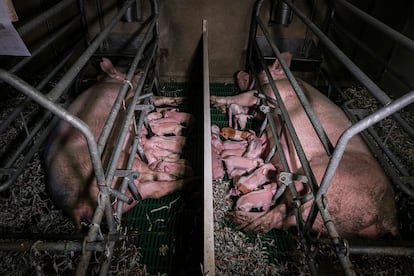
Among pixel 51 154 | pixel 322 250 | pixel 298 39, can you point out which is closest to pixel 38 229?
pixel 51 154

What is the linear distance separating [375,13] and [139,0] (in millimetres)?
2841

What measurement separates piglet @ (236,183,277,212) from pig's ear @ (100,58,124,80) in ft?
5.99

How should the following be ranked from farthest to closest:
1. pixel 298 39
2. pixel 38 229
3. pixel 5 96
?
pixel 298 39
pixel 5 96
pixel 38 229

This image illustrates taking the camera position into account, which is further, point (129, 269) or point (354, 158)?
point (354, 158)

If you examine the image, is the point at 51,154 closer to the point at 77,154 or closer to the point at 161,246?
the point at 77,154

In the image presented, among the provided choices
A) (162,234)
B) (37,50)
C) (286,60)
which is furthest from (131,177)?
(286,60)

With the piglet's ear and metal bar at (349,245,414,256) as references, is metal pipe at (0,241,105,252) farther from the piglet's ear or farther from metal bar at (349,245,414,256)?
the piglet's ear

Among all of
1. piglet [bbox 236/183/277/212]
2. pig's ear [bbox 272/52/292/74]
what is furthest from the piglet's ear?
piglet [bbox 236/183/277/212]

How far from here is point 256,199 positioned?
229 centimetres

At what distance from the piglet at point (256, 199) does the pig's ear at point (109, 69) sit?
1.82 metres

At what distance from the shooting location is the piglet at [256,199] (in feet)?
7.51

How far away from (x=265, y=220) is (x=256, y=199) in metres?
0.18

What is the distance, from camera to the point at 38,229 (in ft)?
6.86

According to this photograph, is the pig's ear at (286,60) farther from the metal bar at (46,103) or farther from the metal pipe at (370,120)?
the metal bar at (46,103)
